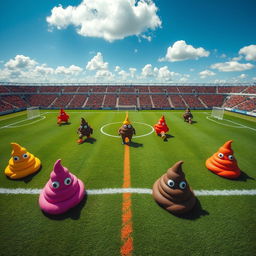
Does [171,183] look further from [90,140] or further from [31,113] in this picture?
[31,113]

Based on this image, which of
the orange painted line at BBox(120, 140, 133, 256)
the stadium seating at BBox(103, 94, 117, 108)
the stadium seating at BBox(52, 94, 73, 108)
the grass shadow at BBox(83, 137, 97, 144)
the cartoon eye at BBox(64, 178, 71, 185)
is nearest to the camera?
the orange painted line at BBox(120, 140, 133, 256)

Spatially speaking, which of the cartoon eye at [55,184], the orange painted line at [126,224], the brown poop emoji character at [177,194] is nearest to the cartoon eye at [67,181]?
the cartoon eye at [55,184]

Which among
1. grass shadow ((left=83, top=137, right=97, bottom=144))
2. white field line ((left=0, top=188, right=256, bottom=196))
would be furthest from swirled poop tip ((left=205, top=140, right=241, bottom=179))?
grass shadow ((left=83, top=137, right=97, bottom=144))

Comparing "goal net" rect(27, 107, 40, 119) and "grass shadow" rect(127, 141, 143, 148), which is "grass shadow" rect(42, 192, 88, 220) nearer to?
"grass shadow" rect(127, 141, 143, 148)

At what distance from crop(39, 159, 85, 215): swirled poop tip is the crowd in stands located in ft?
130

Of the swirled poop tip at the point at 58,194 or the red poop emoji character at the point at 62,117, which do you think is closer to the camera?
the swirled poop tip at the point at 58,194

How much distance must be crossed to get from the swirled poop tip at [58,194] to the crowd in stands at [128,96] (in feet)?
130

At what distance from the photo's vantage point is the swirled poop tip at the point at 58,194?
5.18 meters

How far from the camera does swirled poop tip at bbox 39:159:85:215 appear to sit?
5.18 m

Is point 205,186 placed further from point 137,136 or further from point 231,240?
point 137,136

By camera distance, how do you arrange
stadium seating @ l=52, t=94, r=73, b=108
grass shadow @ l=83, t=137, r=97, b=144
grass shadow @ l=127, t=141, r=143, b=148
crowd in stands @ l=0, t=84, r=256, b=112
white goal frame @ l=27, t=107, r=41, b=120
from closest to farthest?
grass shadow @ l=127, t=141, r=143, b=148 < grass shadow @ l=83, t=137, r=97, b=144 < white goal frame @ l=27, t=107, r=41, b=120 < crowd in stands @ l=0, t=84, r=256, b=112 < stadium seating @ l=52, t=94, r=73, b=108

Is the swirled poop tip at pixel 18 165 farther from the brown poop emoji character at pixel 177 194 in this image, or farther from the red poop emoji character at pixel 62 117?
the red poop emoji character at pixel 62 117

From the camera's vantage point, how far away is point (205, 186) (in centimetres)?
681

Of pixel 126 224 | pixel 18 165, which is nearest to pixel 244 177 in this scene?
pixel 126 224
